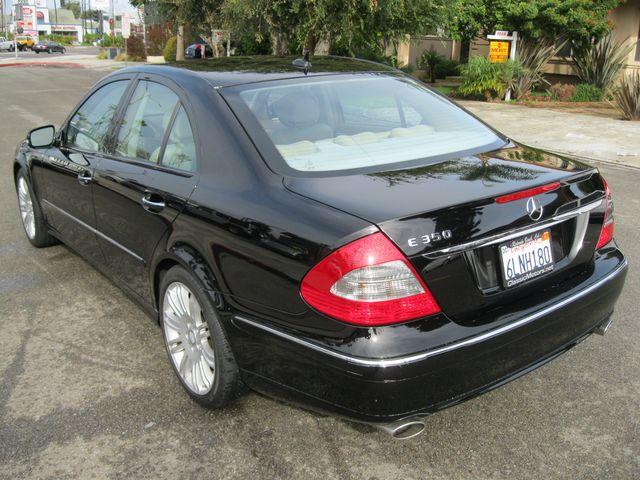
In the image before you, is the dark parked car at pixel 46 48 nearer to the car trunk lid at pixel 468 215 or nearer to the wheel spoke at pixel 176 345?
the wheel spoke at pixel 176 345

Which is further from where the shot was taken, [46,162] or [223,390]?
[46,162]

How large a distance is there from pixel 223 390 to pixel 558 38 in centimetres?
1787

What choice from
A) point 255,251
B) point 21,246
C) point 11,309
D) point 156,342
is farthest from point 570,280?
point 21,246

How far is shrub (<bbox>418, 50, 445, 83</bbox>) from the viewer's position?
23.0m

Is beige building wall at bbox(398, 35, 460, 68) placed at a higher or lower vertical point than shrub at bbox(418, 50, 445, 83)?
higher

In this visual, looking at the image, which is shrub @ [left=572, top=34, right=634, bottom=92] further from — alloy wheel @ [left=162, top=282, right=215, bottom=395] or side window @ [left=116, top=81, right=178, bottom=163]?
alloy wheel @ [left=162, top=282, right=215, bottom=395]

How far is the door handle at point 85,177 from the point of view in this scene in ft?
12.8

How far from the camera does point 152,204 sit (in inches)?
127

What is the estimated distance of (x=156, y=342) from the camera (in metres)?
3.81

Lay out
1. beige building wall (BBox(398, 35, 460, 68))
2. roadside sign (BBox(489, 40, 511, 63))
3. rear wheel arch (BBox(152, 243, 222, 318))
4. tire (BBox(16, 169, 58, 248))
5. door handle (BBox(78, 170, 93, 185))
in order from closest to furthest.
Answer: rear wheel arch (BBox(152, 243, 222, 318)), door handle (BBox(78, 170, 93, 185)), tire (BBox(16, 169, 58, 248)), roadside sign (BBox(489, 40, 511, 63)), beige building wall (BBox(398, 35, 460, 68))

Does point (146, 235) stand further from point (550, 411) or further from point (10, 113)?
point (10, 113)

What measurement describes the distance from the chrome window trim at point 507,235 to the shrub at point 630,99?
41.7ft

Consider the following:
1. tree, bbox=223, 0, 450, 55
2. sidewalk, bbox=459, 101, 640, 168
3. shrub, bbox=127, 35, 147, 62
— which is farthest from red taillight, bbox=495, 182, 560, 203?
shrub, bbox=127, 35, 147, 62

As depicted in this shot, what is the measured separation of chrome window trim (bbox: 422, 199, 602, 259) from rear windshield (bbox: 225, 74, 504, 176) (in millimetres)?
589
